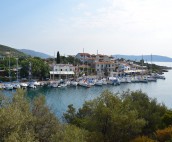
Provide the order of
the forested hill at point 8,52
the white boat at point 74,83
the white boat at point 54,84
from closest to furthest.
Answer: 1. the white boat at point 54,84
2. the white boat at point 74,83
3. the forested hill at point 8,52

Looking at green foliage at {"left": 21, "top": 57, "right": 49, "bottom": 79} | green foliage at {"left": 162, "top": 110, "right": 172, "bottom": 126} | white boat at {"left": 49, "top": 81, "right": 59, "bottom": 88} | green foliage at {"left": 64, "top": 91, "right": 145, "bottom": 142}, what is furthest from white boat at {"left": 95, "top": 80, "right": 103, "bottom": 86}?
green foliage at {"left": 64, "top": 91, "right": 145, "bottom": 142}

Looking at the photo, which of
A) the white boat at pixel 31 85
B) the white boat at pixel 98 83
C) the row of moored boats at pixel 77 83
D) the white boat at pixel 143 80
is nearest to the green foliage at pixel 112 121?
the row of moored boats at pixel 77 83

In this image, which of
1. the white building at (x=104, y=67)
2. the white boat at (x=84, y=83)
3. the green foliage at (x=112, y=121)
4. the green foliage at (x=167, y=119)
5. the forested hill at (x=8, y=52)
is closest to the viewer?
the green foliage at (x=112, y=121)

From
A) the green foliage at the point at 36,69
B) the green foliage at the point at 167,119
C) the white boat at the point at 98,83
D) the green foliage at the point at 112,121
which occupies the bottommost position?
the white boat at the point at 98,83

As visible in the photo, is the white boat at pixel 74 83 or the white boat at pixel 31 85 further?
the white boat at pixel 74 83

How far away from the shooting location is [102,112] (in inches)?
633

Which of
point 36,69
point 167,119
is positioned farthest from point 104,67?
point 167,119

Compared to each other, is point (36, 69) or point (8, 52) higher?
point (8, 52)

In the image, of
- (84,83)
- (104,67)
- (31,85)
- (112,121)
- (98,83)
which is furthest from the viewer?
(104,67)

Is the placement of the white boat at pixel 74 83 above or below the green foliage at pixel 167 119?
below

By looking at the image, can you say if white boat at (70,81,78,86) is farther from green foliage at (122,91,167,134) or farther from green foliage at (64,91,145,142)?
green foliage at (64,91,145,142)

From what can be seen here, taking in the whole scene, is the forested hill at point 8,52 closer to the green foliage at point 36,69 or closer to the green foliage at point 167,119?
the green foliage at point 36,69

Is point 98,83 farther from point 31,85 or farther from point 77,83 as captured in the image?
point 31,85

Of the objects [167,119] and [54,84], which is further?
[54,84]
